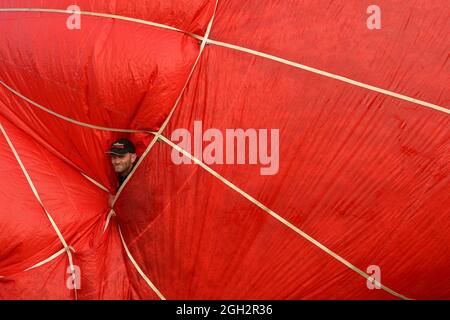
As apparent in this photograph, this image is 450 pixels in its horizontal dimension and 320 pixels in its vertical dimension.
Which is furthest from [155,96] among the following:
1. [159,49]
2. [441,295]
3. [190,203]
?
[441,295]

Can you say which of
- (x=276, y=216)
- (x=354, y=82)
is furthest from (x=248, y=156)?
(x=354, y=82)

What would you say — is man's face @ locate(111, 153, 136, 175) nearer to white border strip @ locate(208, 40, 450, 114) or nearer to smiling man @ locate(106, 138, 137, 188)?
smiling man @ locate(106, 138, 137, 188)

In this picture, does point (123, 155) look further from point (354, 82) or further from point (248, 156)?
point (354, 82)

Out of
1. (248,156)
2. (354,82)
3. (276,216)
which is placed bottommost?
(276,216)

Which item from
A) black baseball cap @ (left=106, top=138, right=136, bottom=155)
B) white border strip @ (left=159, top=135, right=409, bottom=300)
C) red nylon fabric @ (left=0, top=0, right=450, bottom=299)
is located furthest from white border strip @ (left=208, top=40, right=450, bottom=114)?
black baseball cap @ (left=106, top=138, right=136, bottom=155)

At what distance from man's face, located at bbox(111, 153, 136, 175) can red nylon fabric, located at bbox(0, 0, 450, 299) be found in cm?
5

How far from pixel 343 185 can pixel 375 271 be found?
332mm

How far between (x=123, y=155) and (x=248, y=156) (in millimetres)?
453

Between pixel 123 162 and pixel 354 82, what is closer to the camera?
pixel 354 82

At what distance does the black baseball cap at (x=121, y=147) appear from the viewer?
207 centimetres

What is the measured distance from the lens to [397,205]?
1.98 m

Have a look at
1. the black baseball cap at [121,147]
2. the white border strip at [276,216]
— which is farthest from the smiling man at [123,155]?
the white border strip at [276,216]

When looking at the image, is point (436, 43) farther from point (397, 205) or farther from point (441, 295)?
point (441, 295)

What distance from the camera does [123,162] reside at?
2.09 m
